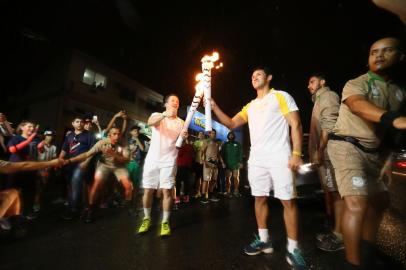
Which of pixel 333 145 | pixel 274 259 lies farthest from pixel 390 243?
pixel 333 145

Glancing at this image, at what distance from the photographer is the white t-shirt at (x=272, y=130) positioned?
122 inches

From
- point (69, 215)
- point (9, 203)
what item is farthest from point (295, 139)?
point (69, 215)

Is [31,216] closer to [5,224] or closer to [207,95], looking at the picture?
[5,224]

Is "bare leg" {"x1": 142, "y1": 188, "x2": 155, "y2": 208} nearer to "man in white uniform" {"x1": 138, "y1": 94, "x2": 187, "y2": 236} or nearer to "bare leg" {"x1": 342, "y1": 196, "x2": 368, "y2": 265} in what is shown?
"man in white uniform" {"x1": 138, "y1": 94, "x2": 187, "y2": 236}

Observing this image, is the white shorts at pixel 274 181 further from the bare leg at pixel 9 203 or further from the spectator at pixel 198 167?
the spectator at pixel 198 167

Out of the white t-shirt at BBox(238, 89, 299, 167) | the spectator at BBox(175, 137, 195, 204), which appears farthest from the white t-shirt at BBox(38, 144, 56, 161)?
the white t-shirt at BBox(238, 89, 299, 167)

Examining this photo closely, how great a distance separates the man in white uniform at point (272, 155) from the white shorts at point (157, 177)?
56.7 inches

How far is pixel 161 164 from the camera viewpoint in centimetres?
410

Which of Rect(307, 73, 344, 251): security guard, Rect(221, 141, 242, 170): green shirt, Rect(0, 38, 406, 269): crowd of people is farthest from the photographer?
Rect(221, 141, 242, 170): green shirt

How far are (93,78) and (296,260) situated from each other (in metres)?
22.0

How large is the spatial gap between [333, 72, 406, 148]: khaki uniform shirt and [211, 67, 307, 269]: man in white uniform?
716 millimetres

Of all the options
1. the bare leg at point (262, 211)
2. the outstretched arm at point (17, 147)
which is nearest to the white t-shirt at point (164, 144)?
the bare leg at point (262, 211)

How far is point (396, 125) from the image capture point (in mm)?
1742

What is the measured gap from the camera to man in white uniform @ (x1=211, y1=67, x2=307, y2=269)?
2900mm
